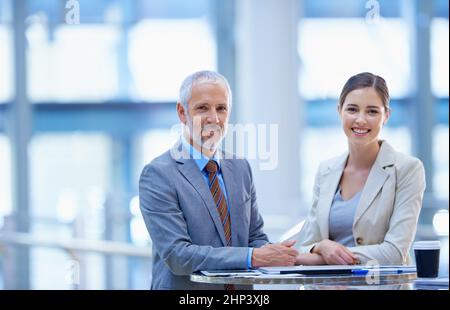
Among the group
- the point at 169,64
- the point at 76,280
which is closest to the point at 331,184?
the point at 76,280

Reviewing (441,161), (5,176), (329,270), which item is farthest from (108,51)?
(329,270)

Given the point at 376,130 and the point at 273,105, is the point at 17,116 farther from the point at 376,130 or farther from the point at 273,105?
the point at 376,130

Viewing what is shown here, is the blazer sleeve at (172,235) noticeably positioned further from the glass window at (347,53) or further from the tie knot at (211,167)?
the glass window at (347,53)

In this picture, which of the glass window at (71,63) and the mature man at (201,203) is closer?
the mature man at (201,203)

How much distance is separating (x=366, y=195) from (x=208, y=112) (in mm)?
389

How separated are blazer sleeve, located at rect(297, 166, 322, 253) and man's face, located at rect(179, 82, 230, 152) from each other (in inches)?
11.1

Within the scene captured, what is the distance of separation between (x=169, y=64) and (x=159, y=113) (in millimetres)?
298

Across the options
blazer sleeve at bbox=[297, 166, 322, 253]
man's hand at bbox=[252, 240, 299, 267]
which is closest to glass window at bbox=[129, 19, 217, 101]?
blazer sleeve at bbox=[297, 166, 322, 253]

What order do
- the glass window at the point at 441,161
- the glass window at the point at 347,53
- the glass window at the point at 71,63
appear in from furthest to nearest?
the glass window at the point at 441,161 → the glass window at the point at 71,63 → the glass window at the point at 347,53

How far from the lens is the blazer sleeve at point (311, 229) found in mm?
2066

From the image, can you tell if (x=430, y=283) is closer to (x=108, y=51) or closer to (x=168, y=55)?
(x=168, y=55)

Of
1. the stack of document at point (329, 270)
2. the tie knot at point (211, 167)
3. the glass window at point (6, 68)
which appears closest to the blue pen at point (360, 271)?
the stack of document at point (329, 270)

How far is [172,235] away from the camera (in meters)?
1.90

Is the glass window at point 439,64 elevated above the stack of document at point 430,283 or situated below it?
above
